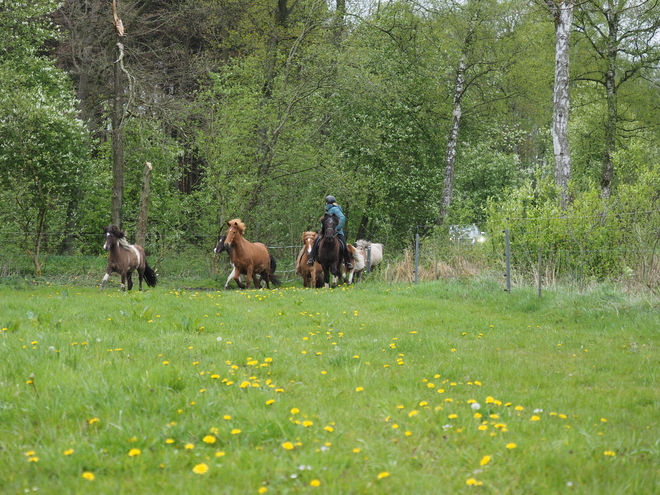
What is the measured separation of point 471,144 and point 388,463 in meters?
31.1

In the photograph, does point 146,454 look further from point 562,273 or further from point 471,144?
point 471,144

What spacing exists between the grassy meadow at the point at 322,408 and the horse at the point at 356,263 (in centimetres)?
1048

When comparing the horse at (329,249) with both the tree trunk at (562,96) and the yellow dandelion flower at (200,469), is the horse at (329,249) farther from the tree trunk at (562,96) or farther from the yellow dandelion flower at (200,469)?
the yellow dandelion flower at (200,469)

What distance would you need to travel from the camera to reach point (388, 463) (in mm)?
3896

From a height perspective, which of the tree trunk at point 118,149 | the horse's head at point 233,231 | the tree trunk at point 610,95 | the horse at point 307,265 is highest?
the tree trunk at point 610,95

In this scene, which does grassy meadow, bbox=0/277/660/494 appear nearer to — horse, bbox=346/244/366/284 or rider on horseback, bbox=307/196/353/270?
rider on horseback, bbox=307/196/353/270

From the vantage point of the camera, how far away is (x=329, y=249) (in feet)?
60.8

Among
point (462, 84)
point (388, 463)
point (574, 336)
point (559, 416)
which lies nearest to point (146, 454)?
point (388, 463)

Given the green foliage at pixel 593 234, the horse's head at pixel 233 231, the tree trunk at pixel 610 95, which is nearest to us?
the green foliage at pixel 593 234

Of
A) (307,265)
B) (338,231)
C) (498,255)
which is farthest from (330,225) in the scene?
(498,255)

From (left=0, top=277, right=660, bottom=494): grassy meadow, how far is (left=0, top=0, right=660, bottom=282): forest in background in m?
9.78

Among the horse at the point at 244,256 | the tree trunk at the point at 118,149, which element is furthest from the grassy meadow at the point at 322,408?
the tree trunk at the point at 118,149

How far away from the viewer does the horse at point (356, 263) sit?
66.4 ft

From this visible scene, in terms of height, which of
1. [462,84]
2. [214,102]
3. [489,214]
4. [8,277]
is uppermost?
[462,84]
